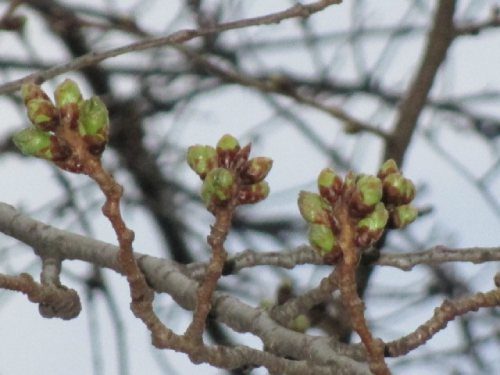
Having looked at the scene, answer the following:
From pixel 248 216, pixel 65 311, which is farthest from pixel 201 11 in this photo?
pixel 65 311

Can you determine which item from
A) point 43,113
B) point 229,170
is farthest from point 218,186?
point 43,113

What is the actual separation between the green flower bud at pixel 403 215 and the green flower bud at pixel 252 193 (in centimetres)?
23

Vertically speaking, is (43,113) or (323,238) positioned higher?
(43,113)

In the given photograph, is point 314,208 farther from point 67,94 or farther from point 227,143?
point 67,94

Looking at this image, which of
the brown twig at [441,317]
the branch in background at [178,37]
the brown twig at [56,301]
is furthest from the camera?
the brown twig at [56,301]

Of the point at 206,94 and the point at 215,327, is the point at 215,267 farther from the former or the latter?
the point at 206,94

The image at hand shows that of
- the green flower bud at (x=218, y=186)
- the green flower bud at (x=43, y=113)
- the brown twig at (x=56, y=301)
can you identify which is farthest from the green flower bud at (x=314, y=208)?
the brown twig at (x=56, y=301)

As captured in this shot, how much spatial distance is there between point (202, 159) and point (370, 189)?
0.23 m

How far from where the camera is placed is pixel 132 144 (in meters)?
4.30

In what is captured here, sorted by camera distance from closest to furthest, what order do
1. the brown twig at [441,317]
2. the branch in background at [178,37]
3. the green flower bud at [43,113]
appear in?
the green flower bud at [43,113]
the brown twig at [441,317]
the branch in background at [178,37]

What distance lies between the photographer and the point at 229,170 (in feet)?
4.88

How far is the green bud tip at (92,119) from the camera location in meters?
1.45

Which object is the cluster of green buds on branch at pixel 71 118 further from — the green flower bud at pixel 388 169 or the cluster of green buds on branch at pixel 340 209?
the green flower bud at pixel 388 169

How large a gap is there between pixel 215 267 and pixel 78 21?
2278 mm
